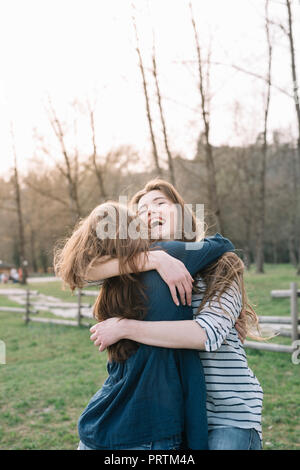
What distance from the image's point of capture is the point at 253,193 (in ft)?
100

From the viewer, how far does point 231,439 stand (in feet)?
5.60

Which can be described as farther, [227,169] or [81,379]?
[227,169]

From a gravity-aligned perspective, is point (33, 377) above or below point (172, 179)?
below

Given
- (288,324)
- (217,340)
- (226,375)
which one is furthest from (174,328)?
(288,324)

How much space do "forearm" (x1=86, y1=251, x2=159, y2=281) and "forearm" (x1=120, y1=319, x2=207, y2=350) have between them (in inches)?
9.8

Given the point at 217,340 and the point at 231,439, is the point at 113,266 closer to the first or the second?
the point at 217,340

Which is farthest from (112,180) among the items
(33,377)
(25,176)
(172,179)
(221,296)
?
(221,296)

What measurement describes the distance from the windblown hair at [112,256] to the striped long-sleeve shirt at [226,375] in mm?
306

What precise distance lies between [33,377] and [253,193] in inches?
1008

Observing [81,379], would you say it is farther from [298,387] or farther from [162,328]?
[162,328]

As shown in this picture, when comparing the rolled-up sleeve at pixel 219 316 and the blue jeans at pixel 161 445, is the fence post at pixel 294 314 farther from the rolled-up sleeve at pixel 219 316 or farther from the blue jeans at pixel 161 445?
the blue jeans at pixel 161 445

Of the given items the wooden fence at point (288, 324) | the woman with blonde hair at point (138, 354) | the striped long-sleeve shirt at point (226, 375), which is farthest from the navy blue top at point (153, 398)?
the wooden fence at point (288, 324)

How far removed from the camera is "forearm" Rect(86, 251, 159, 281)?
6.07ft

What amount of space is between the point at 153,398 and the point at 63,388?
5.56m
